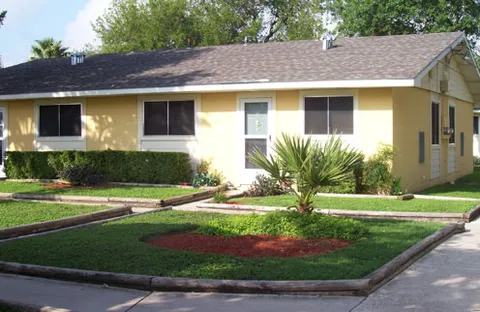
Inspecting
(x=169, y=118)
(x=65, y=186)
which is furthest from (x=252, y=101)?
(x=65, y=186)

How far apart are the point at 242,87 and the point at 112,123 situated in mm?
4650

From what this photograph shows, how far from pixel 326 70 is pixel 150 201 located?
589 cm

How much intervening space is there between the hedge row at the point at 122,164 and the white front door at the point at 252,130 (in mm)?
1648

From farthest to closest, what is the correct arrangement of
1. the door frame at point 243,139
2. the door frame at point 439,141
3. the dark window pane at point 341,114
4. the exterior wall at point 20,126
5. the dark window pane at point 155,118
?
the exterior wall at point 20,126 → the door frame at point 439,141 → the dark window pane at point 155,118 → the door frame at point 243,139 → the dark window pane at point 341,114

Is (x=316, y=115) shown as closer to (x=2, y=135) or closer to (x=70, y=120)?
(x=70, y=120)

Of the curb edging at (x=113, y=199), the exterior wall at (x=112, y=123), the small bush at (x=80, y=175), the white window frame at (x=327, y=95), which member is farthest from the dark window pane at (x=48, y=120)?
the white window frame at (x=327, y=95)

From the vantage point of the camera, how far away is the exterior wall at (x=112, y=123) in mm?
18406

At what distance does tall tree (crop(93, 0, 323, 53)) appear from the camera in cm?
4646

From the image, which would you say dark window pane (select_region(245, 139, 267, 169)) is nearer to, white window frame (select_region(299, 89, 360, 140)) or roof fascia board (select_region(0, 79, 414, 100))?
white window frame (select_region(299, 89, 360, 140))

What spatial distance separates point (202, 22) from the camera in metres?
47.9

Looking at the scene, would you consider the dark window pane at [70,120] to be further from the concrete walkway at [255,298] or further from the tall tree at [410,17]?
the tall tree at [410,17]

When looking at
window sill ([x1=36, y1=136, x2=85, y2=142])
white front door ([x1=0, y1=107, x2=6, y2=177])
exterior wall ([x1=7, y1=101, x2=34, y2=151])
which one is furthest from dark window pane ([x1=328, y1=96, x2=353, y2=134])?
white front door ([x1=0, y1=107, x2=6, y2=177])

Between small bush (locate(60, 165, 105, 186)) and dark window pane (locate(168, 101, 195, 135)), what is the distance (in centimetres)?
259

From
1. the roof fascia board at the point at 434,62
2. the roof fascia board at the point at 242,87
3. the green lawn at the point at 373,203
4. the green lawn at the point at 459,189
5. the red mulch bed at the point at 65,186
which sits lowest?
the green lawn at the point at 373,203
